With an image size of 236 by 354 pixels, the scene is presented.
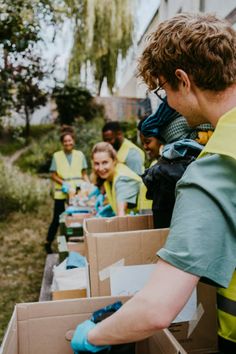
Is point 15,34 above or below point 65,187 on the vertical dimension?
above

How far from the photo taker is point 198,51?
1.19 m

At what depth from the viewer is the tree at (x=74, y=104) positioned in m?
14.2

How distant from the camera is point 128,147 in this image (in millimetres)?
5246

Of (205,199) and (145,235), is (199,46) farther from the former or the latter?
(145,235)

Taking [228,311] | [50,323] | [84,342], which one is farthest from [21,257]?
[228,311]

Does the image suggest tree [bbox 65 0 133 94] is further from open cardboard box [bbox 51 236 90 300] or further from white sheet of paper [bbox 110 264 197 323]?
white sheet of paper [bbox 110 264 197 323]

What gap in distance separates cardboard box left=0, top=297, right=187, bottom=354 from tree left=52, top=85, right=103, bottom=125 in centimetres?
1285

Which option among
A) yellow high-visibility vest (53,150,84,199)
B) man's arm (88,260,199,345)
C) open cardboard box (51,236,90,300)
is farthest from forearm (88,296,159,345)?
yellow high-visibility vest (53,150,84,199)

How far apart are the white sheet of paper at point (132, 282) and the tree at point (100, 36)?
43.1ft

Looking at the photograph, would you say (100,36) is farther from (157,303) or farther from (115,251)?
(157,303)

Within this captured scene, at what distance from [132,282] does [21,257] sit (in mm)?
4760

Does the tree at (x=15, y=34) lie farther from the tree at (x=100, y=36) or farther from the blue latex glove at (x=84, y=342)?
Answer: the tree at (x=100, y=36)

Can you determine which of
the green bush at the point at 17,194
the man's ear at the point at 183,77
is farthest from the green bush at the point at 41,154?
the man's ear at the point at 183,77

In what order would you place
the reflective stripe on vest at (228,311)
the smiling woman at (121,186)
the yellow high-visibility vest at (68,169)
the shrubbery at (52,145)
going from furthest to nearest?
the shrubbery at (52,145) → the yellow high-visibility vest at (68,169) → the smiling woman at (121,186) → the reflective stripe on vest at (228,311)
